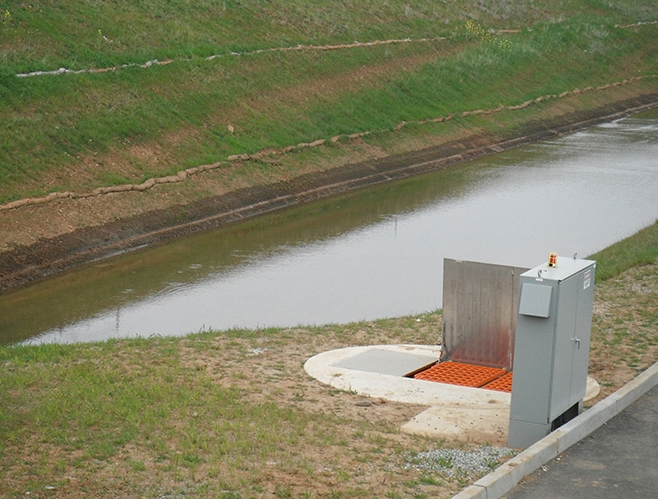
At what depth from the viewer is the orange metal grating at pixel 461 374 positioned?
428 inches

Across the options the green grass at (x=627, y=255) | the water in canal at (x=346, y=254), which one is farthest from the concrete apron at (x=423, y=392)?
the green grass at (x=627, y=255)

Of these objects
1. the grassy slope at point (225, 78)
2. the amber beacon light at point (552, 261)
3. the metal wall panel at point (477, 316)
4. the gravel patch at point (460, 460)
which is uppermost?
the grassy slope at point (225, 78)

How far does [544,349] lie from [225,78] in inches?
882

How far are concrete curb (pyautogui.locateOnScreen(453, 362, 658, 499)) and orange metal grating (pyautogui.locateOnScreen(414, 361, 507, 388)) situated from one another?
171cm

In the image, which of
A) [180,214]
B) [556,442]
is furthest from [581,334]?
[180,214]

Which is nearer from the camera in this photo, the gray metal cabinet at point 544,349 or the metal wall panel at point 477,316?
the gray metal cabinet at point 544,349

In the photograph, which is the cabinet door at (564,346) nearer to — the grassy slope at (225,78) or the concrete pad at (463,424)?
the concrete pad at (463,424)

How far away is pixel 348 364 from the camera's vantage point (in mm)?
11211

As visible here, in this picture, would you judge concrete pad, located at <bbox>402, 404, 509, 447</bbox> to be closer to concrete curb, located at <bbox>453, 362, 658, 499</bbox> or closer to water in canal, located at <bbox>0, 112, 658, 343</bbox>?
concrete curb, located at <bbox>453, 362, 658, 499</bbox>

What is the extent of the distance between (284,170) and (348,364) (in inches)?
615

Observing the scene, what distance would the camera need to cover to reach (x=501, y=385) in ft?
35.5

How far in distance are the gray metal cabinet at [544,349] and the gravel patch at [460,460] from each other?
1.04ft

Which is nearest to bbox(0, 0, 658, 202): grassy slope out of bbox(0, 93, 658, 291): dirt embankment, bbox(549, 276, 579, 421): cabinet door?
bbox(0, 93, 658, 291): dirt embankment

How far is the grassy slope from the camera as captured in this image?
75.6 ft
